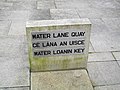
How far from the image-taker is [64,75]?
171 inches

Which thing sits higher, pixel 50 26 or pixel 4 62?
pixel 50 26

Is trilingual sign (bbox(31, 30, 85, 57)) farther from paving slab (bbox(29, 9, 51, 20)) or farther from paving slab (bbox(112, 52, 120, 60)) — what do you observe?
paving slab (bbox(29, 9, 51, 20))

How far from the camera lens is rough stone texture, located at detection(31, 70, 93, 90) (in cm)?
402

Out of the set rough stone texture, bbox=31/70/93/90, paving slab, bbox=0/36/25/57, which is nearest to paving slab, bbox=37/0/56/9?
paving slab, bbox=0/36/25/57

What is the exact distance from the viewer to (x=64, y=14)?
750cm

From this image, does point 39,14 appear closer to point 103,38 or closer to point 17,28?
point 17,28

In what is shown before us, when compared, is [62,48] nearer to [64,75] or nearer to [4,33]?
[64,75]

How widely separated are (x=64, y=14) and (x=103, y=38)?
2137 mm

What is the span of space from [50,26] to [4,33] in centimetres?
254

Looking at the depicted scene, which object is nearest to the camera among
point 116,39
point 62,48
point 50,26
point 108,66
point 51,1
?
point 50,26

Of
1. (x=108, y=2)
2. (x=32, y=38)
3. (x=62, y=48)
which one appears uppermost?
(x=32, y=38)

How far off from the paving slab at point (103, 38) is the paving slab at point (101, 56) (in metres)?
0.20

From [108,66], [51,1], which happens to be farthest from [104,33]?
[51,1]

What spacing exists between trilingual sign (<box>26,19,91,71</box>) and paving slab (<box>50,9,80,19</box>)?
3067mm
